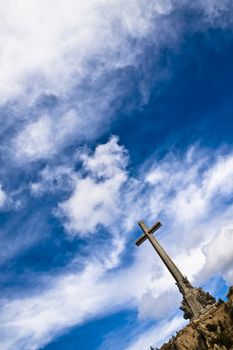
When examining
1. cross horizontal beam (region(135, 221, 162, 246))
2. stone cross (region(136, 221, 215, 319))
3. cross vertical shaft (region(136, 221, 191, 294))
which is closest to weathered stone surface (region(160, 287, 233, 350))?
stone cross (region(136, 221, 215, 319))

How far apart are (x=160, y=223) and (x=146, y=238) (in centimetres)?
205

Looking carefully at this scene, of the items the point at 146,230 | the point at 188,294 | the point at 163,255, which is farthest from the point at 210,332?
the point at 146,230

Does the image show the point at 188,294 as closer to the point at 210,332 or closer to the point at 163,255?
the point at 163,255

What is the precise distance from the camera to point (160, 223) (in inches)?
1314

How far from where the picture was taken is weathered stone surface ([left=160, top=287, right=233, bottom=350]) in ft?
65.9

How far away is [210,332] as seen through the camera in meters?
21.0

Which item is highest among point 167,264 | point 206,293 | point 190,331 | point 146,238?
→ point 146,238

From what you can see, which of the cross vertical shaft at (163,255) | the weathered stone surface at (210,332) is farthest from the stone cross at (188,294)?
the weathered stone surface at (210,332)

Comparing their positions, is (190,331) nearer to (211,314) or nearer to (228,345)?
(211,314)

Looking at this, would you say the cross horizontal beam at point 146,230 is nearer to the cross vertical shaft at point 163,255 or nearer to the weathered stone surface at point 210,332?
the cross vertical shaft at point 163,255

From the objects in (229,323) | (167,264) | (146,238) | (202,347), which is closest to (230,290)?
(229,323)

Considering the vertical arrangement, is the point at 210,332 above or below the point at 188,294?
below

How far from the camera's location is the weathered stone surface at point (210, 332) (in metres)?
20.1

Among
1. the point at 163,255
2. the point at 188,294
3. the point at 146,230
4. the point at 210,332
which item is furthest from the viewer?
the point at 146,230
